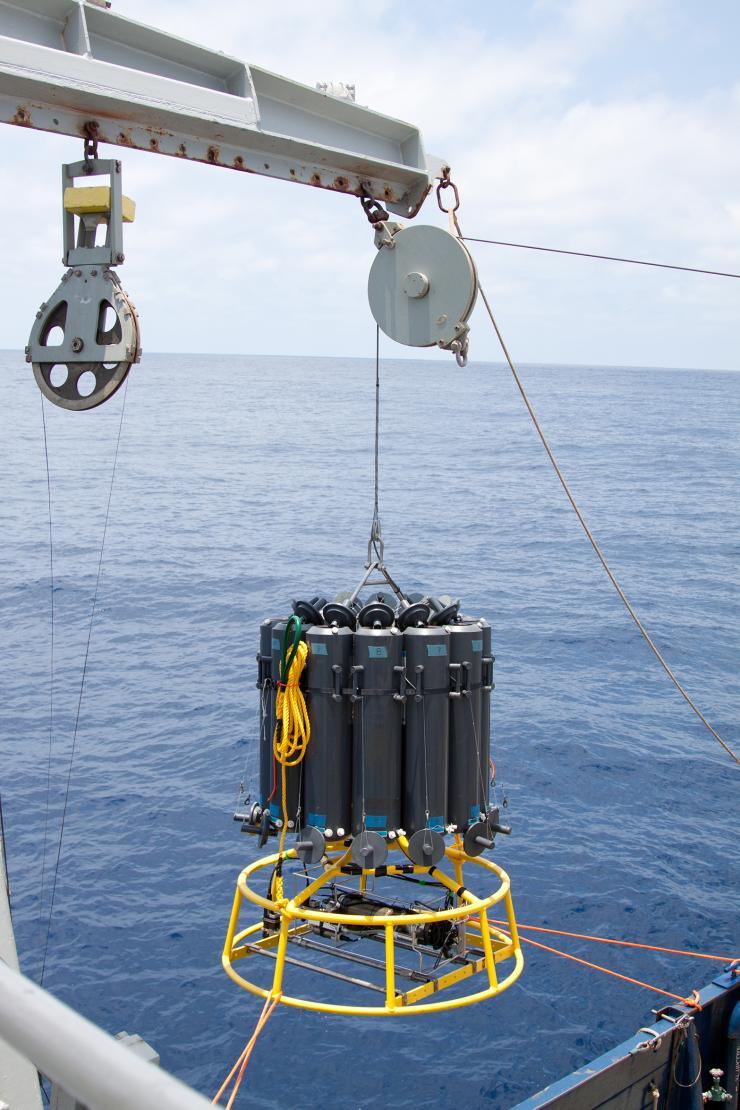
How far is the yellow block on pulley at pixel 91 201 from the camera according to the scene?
730cm

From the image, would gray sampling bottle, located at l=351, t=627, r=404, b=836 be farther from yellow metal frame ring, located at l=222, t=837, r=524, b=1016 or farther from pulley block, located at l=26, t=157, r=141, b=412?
pulley block, located at l=26, t=157, r=141, b=412

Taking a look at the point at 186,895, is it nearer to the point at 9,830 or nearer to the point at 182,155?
the point at 9,830

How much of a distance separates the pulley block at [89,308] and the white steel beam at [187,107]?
0.41 metres

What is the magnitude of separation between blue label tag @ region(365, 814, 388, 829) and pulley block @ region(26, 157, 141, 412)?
3.88 metres

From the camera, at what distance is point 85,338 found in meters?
7.37

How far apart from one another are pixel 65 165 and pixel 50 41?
0.78 meters

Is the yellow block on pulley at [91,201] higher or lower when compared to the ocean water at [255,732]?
higher

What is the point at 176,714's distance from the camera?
1087 inches

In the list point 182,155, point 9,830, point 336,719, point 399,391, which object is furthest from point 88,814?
point 399,391

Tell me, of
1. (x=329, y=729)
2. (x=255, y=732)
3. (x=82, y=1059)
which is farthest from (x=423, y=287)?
(x=255, y=732)

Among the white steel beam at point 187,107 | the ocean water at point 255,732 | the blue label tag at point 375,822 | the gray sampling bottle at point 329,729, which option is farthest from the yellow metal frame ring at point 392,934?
the ocean water at point 255,732

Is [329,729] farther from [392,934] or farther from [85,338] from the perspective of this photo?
[85,338]

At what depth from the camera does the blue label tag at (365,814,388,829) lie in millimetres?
8938

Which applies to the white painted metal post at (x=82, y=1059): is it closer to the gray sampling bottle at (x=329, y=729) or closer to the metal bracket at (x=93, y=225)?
the metal bracket at (x=93, y=225)
